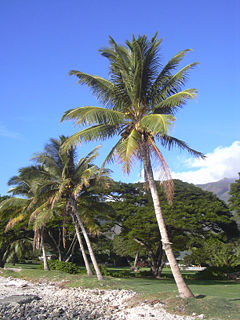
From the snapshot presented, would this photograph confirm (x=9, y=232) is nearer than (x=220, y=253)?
No

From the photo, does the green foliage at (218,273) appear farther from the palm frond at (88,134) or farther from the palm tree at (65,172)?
the palm frond at (88,134)

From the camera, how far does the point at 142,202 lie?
29.1 meters

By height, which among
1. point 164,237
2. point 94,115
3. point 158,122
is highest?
point 94,115

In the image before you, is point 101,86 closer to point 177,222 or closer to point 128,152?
point 128,152

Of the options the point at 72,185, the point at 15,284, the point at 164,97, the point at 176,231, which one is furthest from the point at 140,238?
the point at 164,97

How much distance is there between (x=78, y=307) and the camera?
11.2 meters

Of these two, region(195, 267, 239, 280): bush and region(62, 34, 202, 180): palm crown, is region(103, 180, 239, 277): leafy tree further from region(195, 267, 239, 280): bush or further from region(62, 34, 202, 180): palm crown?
region(62, 34, 202, 180): palm crown

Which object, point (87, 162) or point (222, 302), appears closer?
point (222, 302)

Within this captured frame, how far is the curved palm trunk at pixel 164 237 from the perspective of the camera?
10.5 m

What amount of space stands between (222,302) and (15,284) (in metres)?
13.0

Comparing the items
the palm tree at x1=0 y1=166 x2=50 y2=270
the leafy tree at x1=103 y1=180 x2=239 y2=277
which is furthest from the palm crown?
the leafy tree at x1=103 y1=180 x2=239 y2=277

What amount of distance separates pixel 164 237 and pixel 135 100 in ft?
17.5

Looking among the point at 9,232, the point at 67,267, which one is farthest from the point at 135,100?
the point at 9,232

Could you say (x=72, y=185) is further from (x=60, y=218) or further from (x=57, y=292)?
(x=60, y=218)
